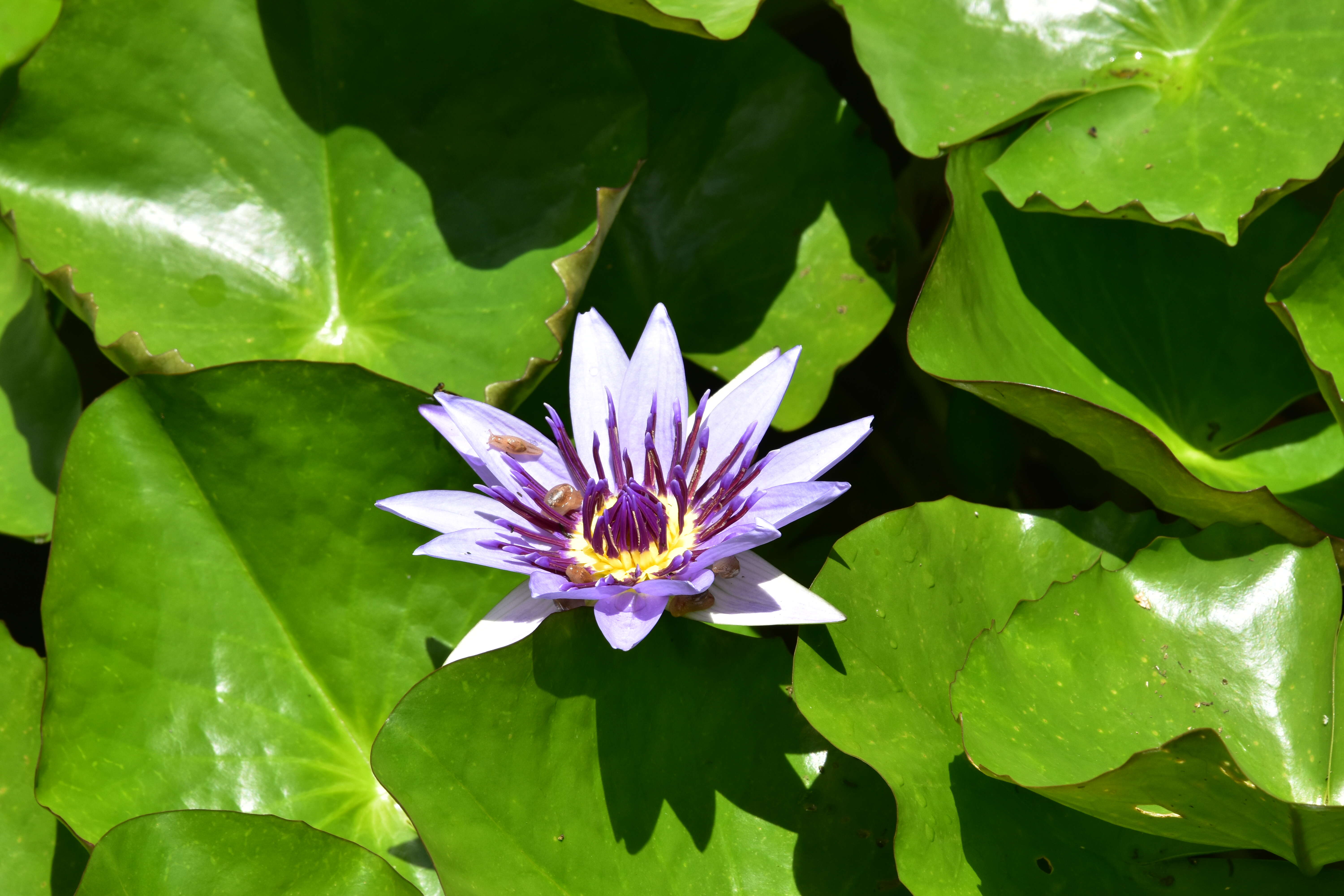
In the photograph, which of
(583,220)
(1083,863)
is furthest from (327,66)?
(1083,863)

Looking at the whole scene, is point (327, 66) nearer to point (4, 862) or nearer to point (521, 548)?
point (521, 548)

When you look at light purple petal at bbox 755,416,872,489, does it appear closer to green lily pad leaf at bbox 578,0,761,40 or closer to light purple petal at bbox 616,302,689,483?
light purple petal at bbox 616,302,689,483

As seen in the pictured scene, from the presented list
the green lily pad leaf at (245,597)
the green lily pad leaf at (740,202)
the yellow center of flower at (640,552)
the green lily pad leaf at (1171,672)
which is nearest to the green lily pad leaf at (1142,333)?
the green lily pad leaf at (1171,672)

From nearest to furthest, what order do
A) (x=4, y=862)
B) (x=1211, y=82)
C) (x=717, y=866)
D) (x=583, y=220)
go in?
(x=717, y=866) → (x=4, y=862) → (x=1211, y=82) → (x=583, y=220)

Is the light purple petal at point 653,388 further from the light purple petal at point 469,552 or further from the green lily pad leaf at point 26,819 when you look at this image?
the green lily pad leaf at point 26,819

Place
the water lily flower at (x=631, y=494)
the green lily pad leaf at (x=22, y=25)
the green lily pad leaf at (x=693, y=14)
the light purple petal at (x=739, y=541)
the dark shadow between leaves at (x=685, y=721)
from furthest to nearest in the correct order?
the green lily pad leaf at (x=22, y=25) < the green lily pad leaf at (x=693, y=14) < the dark shadow between leaves at (x=685, y=721) < the water lily flower at (x=631, y=494) < the light purple petal at (x=739, y=541)

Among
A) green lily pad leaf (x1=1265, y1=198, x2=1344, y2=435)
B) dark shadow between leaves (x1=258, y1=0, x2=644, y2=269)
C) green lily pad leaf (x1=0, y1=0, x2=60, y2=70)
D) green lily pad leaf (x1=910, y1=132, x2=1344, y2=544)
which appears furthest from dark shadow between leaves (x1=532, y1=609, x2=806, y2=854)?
green lily pad leaf (x1=0, y1=0, x2=60, y2=70)
